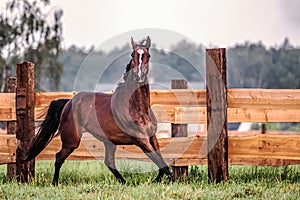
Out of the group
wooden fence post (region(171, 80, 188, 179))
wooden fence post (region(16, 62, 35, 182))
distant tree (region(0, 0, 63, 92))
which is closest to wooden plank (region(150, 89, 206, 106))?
wooden fence post (region(171, 80, 188, 179))

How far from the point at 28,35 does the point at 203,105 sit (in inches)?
673

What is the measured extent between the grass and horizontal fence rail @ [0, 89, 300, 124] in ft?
2.38

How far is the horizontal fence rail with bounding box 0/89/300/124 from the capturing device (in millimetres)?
6660

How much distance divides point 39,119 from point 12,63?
54.7 ft

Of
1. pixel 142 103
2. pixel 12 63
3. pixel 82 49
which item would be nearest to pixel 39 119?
pixel 142 103

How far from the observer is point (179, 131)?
7.09 meters

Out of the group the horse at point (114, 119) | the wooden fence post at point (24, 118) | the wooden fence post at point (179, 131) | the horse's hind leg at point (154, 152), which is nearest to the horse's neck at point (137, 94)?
the horse at point (114, 119)

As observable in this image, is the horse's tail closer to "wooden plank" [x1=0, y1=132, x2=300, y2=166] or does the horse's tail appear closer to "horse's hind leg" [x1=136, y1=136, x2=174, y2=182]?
"wooden plank" [x1=0, y1=132, x2=300, y2=166]

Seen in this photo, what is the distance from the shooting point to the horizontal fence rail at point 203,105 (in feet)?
21.9

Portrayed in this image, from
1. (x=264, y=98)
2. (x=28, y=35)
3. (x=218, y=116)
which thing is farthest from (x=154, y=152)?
(x=28, y=35)

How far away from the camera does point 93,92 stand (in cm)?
669

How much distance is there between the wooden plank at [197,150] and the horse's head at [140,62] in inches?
51.4

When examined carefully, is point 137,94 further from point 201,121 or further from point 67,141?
point 201,121

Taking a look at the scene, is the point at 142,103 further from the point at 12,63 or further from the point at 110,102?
the point at 12,63
